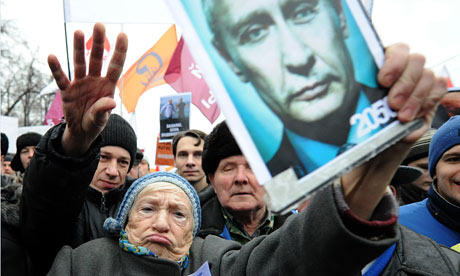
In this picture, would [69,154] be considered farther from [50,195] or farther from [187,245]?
[187,245]

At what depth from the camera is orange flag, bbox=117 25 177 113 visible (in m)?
7.70

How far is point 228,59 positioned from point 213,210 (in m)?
1.78

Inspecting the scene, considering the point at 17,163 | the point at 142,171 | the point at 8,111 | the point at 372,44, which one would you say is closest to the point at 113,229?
the point at 372,44

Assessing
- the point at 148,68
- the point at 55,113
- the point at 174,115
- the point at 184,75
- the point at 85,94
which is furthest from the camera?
the point at 55,113

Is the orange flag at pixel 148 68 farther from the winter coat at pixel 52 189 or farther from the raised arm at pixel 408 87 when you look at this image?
the raised arm at pixel 408 87

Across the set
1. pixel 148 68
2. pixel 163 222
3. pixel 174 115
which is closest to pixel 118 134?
pixel 163 222

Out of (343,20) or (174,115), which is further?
(174,115)

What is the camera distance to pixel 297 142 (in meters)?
0.97

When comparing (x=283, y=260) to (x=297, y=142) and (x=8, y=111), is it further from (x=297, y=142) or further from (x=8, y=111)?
(x=8, y=111)

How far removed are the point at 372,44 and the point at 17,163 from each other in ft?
17.3

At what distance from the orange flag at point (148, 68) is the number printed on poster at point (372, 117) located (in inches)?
273

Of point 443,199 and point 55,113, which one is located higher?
point 55,113

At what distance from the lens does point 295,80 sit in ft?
3.24

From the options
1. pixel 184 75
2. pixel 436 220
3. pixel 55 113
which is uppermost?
pixel 55 113
